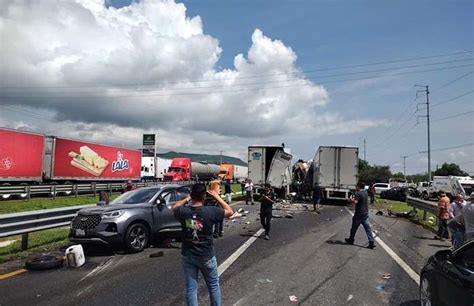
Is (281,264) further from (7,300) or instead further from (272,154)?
(272,154)

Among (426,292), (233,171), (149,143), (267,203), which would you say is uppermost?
(149,143)

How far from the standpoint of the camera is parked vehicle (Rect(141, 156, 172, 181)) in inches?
2266

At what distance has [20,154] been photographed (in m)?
27.3

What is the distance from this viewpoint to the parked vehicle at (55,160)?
26422 mm

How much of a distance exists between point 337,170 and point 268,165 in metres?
4.64

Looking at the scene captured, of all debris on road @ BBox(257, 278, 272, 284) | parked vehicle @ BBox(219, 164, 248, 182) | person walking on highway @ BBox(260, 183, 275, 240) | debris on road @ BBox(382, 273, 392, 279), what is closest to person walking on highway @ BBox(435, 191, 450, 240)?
person walking on highway @ BBox(260, 183, 275, 240)

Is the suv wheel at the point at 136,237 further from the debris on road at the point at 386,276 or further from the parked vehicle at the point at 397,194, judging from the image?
the parked vehicle at the point at 397,194

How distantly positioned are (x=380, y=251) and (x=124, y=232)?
20.3ft

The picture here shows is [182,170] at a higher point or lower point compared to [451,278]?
higher

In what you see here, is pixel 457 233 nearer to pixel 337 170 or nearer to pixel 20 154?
pixel 337 170

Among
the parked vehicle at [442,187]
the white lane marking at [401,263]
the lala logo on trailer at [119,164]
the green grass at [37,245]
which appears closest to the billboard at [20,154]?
the lala logo on trailer at [119,164]

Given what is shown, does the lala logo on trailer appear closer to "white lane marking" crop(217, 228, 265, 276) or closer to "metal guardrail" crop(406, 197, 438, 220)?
"metal guardrail" crop(406, 197, 438, 220)

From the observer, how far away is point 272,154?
30.4 m

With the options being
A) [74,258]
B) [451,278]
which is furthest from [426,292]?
[74,258]
